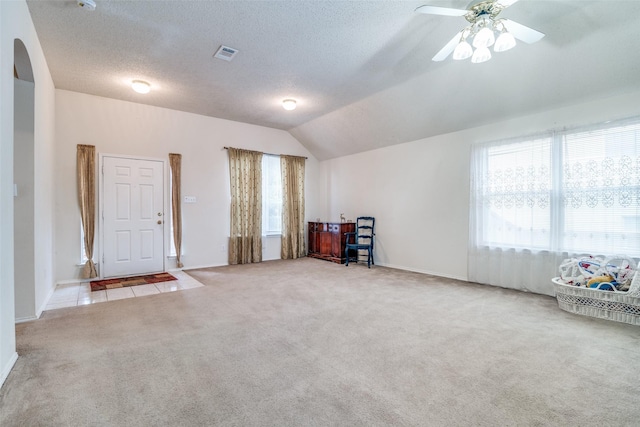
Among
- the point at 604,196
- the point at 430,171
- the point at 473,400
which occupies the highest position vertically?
the point at 430,171

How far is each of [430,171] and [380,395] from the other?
13.8 feet

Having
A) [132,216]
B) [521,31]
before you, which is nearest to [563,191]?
[521,31]

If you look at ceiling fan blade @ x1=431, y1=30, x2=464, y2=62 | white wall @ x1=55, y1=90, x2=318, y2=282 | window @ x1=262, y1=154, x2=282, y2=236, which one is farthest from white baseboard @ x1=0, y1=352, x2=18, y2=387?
window @ x1=262, y1=154, x2=282, y2=236

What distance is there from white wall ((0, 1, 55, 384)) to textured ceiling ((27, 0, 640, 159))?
0.34 m

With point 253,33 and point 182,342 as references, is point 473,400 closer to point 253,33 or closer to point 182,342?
point 182,342

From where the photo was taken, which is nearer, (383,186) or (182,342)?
(182,342)

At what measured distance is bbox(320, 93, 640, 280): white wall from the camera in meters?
4.12

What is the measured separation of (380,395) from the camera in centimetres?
185

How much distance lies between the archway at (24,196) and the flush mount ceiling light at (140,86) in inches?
53.4

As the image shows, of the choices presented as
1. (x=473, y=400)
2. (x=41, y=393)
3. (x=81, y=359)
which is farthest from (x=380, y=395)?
(x=81, y=359)

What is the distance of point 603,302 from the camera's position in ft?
10.3

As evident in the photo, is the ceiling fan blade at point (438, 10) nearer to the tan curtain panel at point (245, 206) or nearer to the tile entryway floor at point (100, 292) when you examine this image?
the tile entryway floor at point (100, 292)

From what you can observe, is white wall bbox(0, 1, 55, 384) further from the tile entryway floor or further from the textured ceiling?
the textured ceiling

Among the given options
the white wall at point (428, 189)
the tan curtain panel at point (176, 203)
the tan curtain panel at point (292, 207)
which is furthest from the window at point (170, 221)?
the white wall at point (428, 189)
